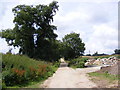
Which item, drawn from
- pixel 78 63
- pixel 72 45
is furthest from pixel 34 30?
pixel 72 45

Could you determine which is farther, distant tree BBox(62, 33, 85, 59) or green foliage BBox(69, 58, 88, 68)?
distant tree BBox(62, 33, 85, 59)

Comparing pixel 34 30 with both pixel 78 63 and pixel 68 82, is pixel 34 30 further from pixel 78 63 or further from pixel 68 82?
pixel 68 82

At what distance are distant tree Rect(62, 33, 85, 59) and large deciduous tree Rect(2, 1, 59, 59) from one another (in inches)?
572

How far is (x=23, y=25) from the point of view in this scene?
39938 mm

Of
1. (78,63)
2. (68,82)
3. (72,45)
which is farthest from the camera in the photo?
(72,45)

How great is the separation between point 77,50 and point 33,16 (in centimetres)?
2390

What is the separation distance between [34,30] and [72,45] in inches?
819

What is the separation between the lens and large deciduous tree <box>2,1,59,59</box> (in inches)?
1582

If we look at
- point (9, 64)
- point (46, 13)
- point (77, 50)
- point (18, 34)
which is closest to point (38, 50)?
point (18, 34)

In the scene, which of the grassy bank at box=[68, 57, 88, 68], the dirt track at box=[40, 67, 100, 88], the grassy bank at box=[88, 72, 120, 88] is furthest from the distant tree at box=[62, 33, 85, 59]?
the grassy bank at box=[88, 72, 120, 88]

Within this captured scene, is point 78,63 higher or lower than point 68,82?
lower

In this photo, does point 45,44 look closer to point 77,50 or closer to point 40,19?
point 40,19

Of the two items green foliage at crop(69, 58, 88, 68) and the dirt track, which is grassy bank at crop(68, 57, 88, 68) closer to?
green foliage at crop(69, 58, 88, 68)

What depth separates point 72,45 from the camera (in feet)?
196
